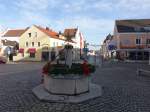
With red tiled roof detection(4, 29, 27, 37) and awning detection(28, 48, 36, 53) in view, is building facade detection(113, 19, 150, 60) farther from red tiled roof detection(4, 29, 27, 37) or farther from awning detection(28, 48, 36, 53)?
red tiled roof detection(4, 29, 27, 37)

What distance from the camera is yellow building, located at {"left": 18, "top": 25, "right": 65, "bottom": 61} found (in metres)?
65.9

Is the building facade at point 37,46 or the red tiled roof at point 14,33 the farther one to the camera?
the red tiled roof at point 14,33

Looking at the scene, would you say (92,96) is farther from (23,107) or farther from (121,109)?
(23,107)

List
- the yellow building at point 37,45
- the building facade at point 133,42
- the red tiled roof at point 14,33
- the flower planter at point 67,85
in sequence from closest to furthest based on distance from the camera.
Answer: the flower planter at point 67,85 → the building facade at point 133,42 → the yellow building at point 37,45 → the red tiled roof at point 14,33

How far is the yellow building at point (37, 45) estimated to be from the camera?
65.9 metres

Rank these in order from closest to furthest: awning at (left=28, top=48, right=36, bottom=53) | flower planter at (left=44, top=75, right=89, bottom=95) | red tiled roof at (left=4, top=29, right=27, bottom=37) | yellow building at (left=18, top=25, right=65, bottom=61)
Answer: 1. flower planter at (left=44, top=75, right=89, bottom=95)
2. yellow building at (left=18, top=25, right=65, bottom=61)
3. awning at (left=28, top=48, right=36, bottom=53)
4. red tiled roof at (left=4, top=29, right=27, bottom=37)

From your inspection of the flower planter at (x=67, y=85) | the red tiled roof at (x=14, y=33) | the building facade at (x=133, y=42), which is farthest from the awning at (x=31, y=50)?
the flower planter at (x=67, y=85)

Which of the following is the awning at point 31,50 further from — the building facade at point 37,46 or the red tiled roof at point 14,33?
the red tiled roof at point 14,33

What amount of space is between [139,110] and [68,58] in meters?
4.44

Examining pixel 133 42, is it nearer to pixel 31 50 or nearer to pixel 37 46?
pixel 37 46

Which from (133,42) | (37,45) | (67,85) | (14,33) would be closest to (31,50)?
(37,45)

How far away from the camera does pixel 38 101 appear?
10.3 metres

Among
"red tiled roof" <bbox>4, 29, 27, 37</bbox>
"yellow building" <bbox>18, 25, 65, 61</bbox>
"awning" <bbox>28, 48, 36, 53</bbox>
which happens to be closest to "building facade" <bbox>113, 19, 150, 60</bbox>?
"yellow building" <bbox>18, 25, 65, 61</bbox>

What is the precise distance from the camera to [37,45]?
2640 inches
